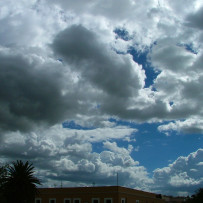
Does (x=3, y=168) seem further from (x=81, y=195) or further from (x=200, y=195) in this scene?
(x=200, y=195)

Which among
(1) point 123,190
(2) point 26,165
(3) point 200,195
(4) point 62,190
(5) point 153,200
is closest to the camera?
(2) point 26,165

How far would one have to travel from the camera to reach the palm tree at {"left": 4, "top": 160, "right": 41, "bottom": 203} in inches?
1988

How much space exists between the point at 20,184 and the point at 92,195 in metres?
13.7

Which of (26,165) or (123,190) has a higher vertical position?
(26,165)

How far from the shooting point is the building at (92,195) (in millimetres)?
55281

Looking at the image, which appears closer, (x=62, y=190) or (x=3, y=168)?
(x=3, y=168)

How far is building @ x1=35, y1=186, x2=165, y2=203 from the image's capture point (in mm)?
55281

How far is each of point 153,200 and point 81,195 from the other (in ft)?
78.8

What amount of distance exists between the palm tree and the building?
9510mm

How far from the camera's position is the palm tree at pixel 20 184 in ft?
166

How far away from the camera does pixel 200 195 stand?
227 feet

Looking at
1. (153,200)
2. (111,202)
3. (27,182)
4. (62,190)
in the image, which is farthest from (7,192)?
(153,200)

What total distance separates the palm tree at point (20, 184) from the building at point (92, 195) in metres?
9.51

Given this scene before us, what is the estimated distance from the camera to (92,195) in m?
57.4
